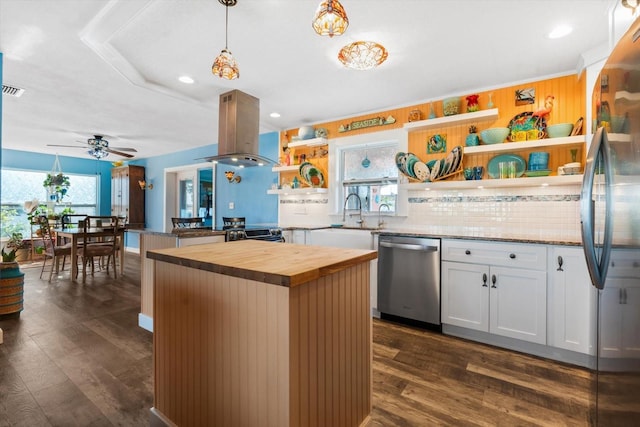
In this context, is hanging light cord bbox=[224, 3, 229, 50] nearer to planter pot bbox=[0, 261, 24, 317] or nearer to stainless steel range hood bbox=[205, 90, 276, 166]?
stainless steel range hood bbox=[205, 90, 276, 166]

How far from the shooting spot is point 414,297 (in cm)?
288

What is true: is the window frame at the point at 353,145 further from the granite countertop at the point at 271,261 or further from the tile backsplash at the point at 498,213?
the granite countertop at the point at 271,261

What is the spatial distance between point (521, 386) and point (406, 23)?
257cm

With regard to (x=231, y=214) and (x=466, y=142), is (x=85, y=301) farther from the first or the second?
(x=466, y=142)

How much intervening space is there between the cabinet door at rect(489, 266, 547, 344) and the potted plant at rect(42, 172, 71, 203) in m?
8.15

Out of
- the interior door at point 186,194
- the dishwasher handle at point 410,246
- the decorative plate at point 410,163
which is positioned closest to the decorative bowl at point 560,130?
the decorative plate at point 410,163

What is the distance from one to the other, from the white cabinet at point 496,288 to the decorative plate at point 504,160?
2.97 ft

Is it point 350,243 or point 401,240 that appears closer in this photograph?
point 401,240

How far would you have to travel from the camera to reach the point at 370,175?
156 inches

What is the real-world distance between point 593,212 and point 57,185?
877 cm

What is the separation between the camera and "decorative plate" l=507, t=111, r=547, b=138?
285cm

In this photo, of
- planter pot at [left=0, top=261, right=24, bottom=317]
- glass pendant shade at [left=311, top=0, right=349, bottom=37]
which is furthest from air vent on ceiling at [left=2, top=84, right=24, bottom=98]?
glass pendant shade at [left=311, top=0, right=349, bottom=37]

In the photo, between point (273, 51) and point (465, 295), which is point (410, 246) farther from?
point (273, 51)

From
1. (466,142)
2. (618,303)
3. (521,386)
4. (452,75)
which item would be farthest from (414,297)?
(452,75)
